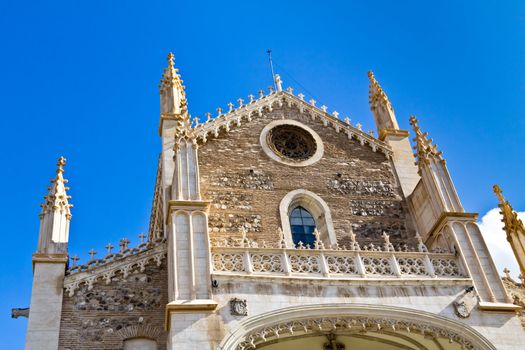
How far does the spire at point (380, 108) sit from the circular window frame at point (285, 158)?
10.1 feet

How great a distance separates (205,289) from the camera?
698 inches

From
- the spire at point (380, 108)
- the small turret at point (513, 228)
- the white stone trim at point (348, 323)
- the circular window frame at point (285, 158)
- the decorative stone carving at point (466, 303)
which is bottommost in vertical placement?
the white stone trim at point (348, 323)

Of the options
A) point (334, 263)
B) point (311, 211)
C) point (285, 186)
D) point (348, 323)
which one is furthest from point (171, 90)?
point (348, 323)

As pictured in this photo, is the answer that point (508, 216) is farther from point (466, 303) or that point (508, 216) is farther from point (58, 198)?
point (58, 198)

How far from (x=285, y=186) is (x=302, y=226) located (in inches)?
59.7

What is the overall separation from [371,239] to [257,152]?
5.07 meters

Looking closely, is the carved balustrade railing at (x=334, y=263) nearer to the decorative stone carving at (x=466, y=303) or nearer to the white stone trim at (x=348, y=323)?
the decorative stone carving at (x=466, y=303)

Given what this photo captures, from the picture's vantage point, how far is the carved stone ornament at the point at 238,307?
1750 centimetres

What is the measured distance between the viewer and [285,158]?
2464cm

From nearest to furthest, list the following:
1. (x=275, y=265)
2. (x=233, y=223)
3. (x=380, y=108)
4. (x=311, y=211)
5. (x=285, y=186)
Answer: (x=275, y=265) < (x=233, y=223) < (x=285, y=186) < (x=311, y=211) < (x=380, y=108)

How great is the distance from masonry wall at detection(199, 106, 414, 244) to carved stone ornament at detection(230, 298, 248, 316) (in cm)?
417

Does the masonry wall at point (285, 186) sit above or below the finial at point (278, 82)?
below

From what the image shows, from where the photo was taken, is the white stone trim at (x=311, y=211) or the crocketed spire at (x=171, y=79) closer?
the white stone trim at (x=311, y=211)

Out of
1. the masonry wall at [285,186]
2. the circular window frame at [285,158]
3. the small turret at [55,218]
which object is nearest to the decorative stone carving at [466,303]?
the masonry wall at [285,186]
